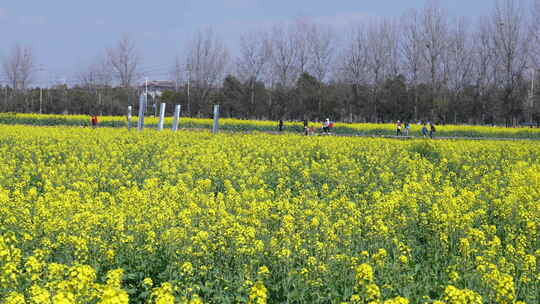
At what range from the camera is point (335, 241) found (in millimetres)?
6711

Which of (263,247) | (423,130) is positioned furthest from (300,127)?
(263,247)

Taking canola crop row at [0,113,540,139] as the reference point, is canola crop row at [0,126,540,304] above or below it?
below

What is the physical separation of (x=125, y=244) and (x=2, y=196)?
3.04m

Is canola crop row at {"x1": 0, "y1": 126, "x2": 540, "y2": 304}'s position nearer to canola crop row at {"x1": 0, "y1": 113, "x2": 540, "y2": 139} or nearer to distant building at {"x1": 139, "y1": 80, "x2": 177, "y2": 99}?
canola crop row at {"x1": 0, "y1": 113, "x2": 540, "y2": 139}

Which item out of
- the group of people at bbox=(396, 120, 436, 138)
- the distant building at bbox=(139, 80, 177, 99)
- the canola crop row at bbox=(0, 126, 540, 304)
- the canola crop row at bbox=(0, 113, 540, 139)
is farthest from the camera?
the distant building at bbox=(139, 80, 177, 99)

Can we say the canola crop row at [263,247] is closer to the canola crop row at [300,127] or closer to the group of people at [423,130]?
the group of people at [423,130]

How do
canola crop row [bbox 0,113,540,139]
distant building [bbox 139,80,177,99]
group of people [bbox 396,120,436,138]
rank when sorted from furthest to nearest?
distant building [bbox 139,80,177,99] → canola crop row [bbox 0,113,540,139] → group of people [bbox 396,120,436,138]

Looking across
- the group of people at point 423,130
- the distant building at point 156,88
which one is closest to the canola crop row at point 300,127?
the group of people at point 423,130

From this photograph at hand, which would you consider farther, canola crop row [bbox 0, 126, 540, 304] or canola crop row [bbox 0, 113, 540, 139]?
canola crop row [bbox 0, 113, 540, 139]

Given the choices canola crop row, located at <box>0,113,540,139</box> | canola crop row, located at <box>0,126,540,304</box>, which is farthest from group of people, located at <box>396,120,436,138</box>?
canola crop row, located at <box>0,126,540,304</box>

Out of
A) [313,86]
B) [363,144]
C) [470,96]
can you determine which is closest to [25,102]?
[313,86]

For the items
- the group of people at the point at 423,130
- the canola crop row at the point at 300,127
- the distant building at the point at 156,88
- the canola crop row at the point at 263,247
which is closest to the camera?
the canola crop row at the point at 263,247

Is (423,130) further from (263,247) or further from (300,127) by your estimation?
(263,247)

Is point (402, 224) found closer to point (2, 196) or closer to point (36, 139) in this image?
point (2, 196)
